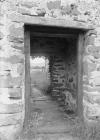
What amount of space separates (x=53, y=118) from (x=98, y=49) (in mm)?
1985

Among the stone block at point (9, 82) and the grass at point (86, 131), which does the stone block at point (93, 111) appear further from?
the stone block at point (9, 82)

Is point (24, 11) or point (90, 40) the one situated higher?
point (24, 11)

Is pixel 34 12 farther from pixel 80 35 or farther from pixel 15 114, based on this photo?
pixel 15 114

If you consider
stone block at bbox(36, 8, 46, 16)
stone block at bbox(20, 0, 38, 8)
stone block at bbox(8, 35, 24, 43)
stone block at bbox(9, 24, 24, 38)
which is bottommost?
stone block at bbox(8, 35, 24, 43)

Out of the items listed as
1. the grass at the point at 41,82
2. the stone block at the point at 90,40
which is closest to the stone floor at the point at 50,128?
the stone block at the point at 90,40

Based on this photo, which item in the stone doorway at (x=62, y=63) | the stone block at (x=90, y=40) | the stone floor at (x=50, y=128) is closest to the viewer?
the stone floor at (x=50, y=128)

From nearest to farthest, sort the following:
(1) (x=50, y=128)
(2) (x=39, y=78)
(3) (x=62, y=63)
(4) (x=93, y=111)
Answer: (4) (x=93, y=111), (1) (x=50, y=128), (3) (x=62, y=63), (2) (x=39, y=78)

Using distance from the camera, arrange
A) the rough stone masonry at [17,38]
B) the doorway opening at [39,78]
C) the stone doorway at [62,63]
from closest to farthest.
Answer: the rough stone masonry at [17,38] → the stone doorway at [62,63] → the doorway opening at [39,78]

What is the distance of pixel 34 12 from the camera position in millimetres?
2691

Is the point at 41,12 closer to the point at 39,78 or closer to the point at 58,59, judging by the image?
the point at 58,59

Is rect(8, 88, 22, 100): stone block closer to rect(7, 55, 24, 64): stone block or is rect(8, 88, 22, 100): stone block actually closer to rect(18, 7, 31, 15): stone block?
rect(7, 55, 24, 64): stone block

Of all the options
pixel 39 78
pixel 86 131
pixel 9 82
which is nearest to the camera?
pixel 9 82

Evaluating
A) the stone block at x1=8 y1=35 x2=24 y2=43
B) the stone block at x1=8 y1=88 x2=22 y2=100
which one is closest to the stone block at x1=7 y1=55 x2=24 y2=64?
the stone block at x1=8 y1=35 x2=24 y2=43

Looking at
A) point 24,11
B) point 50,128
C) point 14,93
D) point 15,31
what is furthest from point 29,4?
point 50,128
